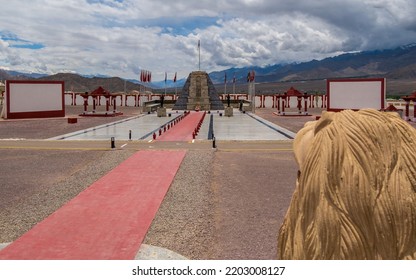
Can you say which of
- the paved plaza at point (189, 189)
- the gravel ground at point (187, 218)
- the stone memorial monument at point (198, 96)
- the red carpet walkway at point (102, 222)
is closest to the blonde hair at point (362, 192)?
the paved plaza at point (189, 189)

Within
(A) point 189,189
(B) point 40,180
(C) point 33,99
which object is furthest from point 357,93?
(B) point 40,180

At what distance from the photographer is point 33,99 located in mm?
38906

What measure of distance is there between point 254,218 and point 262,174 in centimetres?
467

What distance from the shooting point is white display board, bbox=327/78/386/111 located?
3791 centimetres

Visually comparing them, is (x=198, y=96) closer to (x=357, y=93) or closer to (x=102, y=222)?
(x=357, y=93)

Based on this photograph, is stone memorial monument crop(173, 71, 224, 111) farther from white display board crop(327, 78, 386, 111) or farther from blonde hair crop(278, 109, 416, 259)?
blonde hair crop(278, 109, 416, 259)

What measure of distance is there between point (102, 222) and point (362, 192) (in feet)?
21.5

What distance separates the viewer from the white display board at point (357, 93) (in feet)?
124

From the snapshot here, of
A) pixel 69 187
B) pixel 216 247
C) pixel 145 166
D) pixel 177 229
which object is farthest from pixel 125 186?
pixel 216 247

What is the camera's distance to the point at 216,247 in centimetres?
718

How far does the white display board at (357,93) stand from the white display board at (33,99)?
26950mm

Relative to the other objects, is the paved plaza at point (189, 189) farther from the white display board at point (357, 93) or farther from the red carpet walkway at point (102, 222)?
the white display board at point (357, 93)

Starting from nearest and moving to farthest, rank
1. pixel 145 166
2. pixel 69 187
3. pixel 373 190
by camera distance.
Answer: pixel 373 190
pixel 69 187
pixel 145 166

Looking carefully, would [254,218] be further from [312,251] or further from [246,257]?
[312,251]
